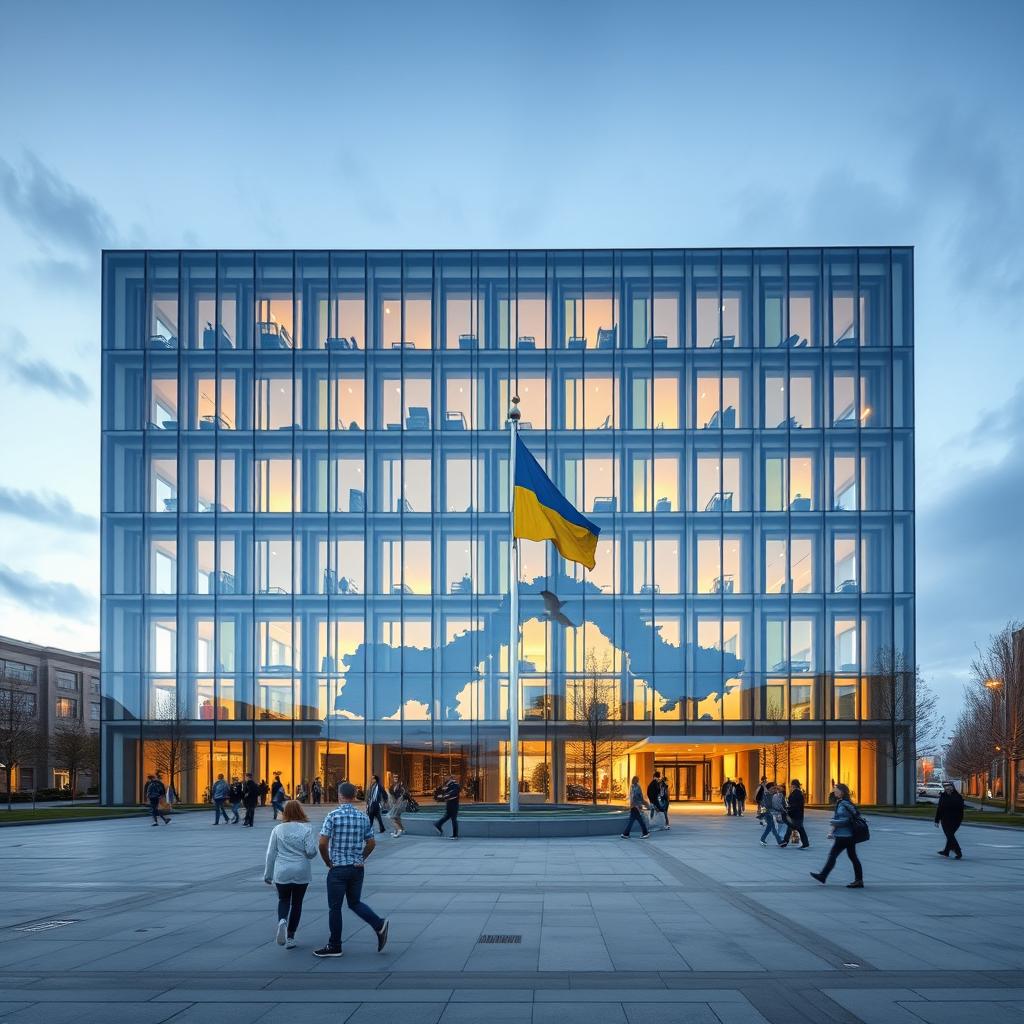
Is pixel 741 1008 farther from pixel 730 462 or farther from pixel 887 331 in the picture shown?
pixel 887 331

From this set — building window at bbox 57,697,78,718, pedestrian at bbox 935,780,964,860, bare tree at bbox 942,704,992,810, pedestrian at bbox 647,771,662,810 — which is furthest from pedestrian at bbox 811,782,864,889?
building window at bbox 57,697,78,718

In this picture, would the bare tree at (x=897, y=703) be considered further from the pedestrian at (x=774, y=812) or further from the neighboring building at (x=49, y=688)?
the neighboring building at (x=49, y=688)

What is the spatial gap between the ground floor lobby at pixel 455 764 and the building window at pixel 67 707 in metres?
53.4

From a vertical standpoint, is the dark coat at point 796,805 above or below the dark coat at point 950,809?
below

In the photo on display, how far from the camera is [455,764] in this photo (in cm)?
5191

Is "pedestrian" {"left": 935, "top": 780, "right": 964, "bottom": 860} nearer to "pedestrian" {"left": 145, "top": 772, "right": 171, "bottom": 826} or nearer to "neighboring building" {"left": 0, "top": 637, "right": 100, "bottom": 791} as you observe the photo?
"pedestrian" {"left": 145, "top": 772, "right": 171, "bottom": 826}

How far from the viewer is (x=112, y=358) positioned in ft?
181

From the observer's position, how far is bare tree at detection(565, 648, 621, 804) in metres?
51.5

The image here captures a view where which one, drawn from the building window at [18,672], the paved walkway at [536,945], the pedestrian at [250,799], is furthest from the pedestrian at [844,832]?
the building window at [18,672]

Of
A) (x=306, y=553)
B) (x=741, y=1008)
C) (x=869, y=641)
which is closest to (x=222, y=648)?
(x=306, y=553)

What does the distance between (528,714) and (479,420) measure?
15.3 meters

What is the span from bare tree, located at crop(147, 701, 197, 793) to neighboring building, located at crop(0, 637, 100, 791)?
3828 centimetres

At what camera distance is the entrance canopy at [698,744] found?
4978 cm

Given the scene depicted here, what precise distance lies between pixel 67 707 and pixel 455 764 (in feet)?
212
